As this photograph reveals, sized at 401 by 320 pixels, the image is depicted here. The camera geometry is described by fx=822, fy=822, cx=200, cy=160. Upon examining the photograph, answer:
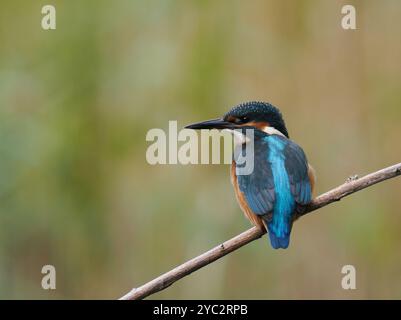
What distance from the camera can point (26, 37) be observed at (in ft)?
15.3

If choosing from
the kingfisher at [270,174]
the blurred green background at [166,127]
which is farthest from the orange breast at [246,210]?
the blurred green background at [166,127]

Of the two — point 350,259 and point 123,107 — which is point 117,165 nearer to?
point 123,107

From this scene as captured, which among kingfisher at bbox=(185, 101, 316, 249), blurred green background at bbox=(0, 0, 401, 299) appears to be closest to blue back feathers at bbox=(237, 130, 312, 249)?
kingfisher at bbox=(185, 101, 316, 249)

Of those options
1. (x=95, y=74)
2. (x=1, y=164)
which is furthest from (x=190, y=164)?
(x=1, y=164)

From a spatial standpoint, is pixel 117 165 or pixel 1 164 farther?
pixel 117 165

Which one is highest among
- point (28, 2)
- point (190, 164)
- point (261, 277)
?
point (28, 2)

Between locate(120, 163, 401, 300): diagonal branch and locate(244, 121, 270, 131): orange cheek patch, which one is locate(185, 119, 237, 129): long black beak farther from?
locate(120, 163, 401, 300): diagonal branch

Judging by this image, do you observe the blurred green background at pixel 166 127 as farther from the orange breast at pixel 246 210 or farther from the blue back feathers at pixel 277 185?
the blue back feathers at pixel 277 185

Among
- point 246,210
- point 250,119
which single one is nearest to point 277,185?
point 246,210

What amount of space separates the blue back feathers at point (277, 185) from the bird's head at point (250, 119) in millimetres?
219

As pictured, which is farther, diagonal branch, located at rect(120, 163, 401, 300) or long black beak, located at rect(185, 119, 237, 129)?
long black beak, located at rect(185, 119, 237, 129)

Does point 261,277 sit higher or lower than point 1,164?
lower

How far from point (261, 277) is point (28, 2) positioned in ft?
6.79

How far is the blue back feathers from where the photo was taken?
357 centimetres
